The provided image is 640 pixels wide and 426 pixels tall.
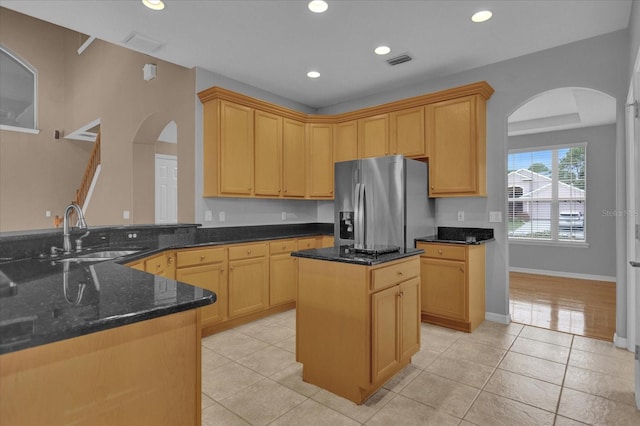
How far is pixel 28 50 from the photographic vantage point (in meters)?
7.21

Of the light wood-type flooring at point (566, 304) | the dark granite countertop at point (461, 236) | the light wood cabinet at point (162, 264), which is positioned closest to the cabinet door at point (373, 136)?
the dark granite countertop at point (461, 236)

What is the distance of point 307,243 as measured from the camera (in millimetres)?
4543

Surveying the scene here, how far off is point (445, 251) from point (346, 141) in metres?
2.07

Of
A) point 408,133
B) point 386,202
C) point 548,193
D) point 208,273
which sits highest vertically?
point 408,133

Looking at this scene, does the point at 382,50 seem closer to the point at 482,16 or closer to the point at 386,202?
the point at 482,16

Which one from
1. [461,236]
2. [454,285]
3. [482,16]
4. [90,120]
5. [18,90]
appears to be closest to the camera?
[482,16]

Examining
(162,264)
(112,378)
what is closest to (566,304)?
(162,264)

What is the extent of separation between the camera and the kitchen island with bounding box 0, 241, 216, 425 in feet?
2.77

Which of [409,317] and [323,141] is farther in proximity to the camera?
[323,141]

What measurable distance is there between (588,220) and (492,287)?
354 cm

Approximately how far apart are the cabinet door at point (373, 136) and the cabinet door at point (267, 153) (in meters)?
1.10

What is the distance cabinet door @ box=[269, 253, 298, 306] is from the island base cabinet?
2.87m

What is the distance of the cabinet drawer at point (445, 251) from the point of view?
348cm

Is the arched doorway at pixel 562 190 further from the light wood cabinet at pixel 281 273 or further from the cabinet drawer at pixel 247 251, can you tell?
the cabinet drawer at pixel 247 251
